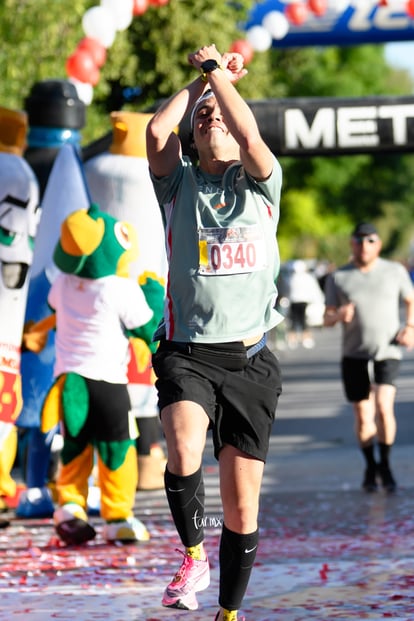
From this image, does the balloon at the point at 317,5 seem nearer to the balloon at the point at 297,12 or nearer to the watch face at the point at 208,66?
the balloon at the point at 297,12

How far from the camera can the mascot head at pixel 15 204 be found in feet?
29.4

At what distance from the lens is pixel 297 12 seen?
58.1 feet

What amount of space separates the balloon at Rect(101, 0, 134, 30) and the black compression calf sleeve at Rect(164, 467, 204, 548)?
7.84m

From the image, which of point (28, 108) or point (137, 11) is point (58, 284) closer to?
point (28, 108)

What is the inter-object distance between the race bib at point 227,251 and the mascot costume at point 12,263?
Answer: 151 inches

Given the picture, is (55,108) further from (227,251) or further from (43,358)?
(227,251)

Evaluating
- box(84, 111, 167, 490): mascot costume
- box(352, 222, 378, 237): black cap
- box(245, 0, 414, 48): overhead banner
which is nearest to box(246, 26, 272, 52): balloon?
box(245, 0, 414, 48): overhead banner

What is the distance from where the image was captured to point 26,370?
9117mm

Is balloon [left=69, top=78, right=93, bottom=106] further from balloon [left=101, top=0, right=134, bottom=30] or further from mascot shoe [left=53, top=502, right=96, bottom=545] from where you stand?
mascot shoe [left=53, top=502, right=96, bottom=545]

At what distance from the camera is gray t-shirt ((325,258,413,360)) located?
9.88 metres

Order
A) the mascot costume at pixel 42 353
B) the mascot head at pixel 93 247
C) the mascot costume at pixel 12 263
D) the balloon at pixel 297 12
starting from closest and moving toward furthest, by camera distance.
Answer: the mascot head at pixel 93 247 → the mascot costume at pixel 12 263 → the mascot costume at pixel 42 353 → the balloon at pixel 297 12

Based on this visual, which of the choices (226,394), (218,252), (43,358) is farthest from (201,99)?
(43,358)

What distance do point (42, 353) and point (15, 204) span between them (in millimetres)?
943

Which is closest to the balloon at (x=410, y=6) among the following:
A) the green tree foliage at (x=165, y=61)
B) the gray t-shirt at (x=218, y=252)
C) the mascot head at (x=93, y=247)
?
the green tree foliage at (x=165, y=61)
